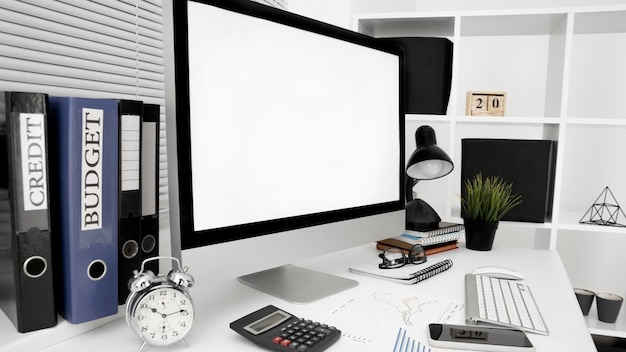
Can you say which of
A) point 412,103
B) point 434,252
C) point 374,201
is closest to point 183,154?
point 374,201

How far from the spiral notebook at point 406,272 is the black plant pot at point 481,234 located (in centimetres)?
24

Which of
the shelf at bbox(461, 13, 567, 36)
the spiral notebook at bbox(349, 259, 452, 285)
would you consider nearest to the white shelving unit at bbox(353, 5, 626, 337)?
the shelf at bbox(461, 13, 567, 36)

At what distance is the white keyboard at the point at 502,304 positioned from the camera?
0.72 m

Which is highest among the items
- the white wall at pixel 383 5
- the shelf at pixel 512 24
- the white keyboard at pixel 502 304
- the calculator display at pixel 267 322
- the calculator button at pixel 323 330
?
the white wall at pixel 383 5

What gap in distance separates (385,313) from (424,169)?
569 mm

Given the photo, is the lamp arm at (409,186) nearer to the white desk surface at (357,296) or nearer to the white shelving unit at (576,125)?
the white desk surface at (357,296)

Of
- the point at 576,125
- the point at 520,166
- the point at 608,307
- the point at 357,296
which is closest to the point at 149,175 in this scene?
the point at 357,296

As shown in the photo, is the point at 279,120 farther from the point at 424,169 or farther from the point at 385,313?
the point at 424,169

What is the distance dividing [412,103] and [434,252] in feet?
2.02

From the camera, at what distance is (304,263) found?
1099 millimetres

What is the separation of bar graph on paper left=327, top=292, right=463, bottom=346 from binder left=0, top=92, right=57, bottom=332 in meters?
0.44

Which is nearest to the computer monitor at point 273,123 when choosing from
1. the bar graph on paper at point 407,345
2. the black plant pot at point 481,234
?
the bar graph on paper at point 407,345

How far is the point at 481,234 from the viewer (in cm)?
127

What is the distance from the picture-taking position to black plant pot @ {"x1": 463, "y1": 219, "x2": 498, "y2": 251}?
1.27 metres
